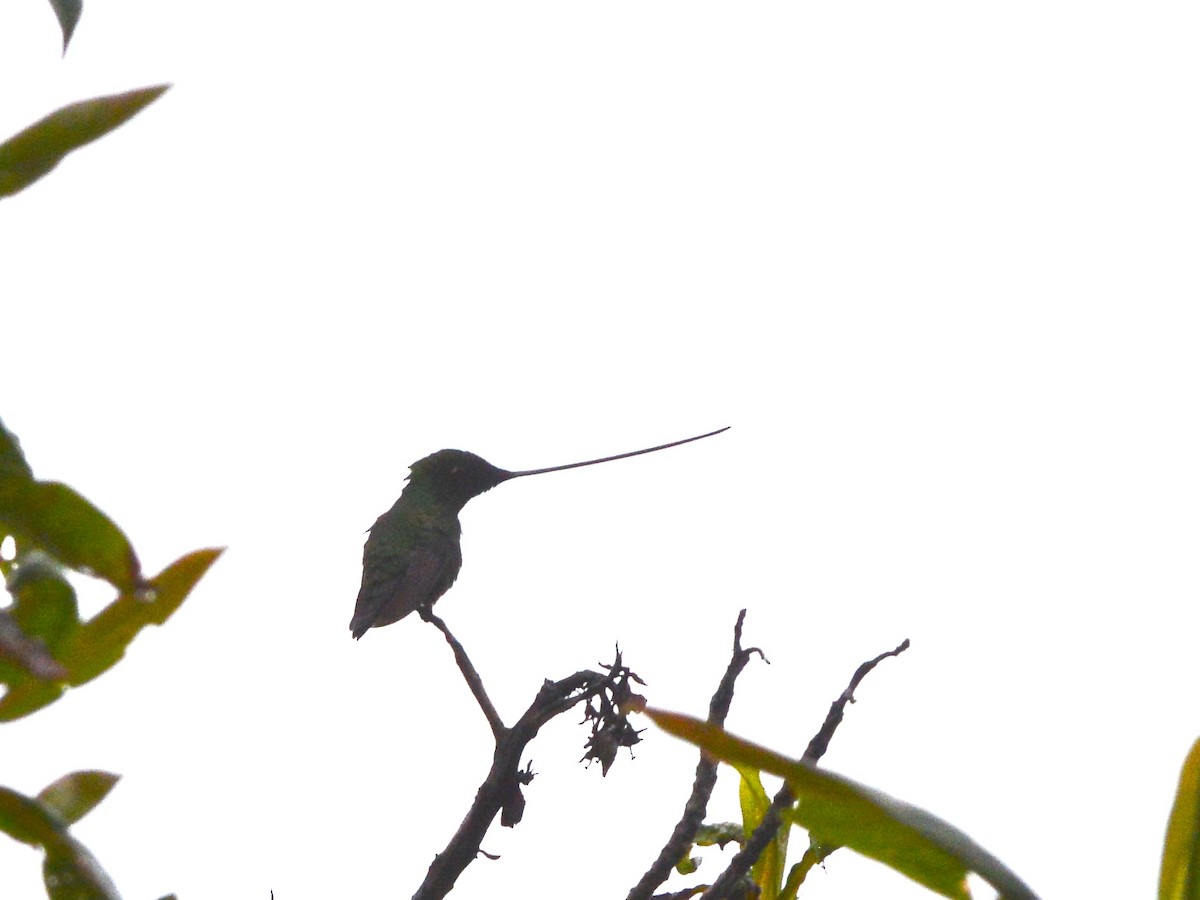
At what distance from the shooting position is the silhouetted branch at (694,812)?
2.49m

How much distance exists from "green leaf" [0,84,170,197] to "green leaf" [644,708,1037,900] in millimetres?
690

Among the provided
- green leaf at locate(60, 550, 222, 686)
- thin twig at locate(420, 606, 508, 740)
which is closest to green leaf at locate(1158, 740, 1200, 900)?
green leaf at locate(60, 550, 222, 686)

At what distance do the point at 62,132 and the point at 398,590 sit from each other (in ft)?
24.1

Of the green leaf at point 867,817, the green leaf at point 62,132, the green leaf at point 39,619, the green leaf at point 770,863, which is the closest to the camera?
the green leaf at point 867,817

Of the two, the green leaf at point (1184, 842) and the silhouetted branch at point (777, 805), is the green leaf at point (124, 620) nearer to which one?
the green leaf at point (1184, 842)

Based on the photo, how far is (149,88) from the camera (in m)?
1.20

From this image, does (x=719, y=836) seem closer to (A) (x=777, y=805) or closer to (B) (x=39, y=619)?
(A) (x=777, y=805)

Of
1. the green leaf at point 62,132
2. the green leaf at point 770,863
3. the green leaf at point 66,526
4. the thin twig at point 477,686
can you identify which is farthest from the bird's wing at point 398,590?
the green leaf at point 62,132

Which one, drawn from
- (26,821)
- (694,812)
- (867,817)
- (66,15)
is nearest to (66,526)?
(26,821)

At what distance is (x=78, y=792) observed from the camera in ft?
4.79

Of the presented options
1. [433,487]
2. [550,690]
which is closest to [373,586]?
[433,487]

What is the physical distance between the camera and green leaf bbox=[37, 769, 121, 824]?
1.45 metres

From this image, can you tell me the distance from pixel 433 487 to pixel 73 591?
27.9ft

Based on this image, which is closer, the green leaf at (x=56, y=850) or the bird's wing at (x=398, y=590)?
the green leaf at (x=56, y=850)
